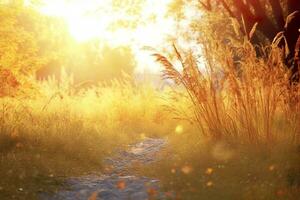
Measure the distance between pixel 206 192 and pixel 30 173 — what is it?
2.40 metres

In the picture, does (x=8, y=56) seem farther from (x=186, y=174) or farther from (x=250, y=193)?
(x=250, y=193)

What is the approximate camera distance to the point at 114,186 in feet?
21.5

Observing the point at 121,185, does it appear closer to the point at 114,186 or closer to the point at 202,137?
the point at 114,186

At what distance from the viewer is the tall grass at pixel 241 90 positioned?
7121 millimetres

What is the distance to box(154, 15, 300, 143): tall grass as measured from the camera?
7.12 m

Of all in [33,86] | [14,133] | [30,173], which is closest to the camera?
[30,173]

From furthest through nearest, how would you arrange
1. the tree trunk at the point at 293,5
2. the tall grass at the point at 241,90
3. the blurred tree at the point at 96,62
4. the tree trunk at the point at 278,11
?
the blurred tree at the point at 96,62 → the tree trunk at the point at 278,11 → the tree trunk at the point at 293,5 → the tall grass at the point at 241,90

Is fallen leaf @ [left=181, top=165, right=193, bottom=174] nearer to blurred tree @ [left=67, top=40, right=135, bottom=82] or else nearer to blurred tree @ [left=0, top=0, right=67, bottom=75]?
blurred tree @ [left=0, top=0, right=67, bottom=75]

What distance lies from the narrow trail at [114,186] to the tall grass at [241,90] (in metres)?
1.43

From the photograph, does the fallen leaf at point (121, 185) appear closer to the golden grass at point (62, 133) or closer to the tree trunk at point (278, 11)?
the golden grass at point (62, 133)

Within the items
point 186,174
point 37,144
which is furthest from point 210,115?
point 37,144

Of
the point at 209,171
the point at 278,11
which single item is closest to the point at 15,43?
the point at 209,171

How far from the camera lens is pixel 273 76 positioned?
7051 mm

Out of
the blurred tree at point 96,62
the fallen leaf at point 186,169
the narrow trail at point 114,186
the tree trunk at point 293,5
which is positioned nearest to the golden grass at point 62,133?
the narrow trail at point 114,186
